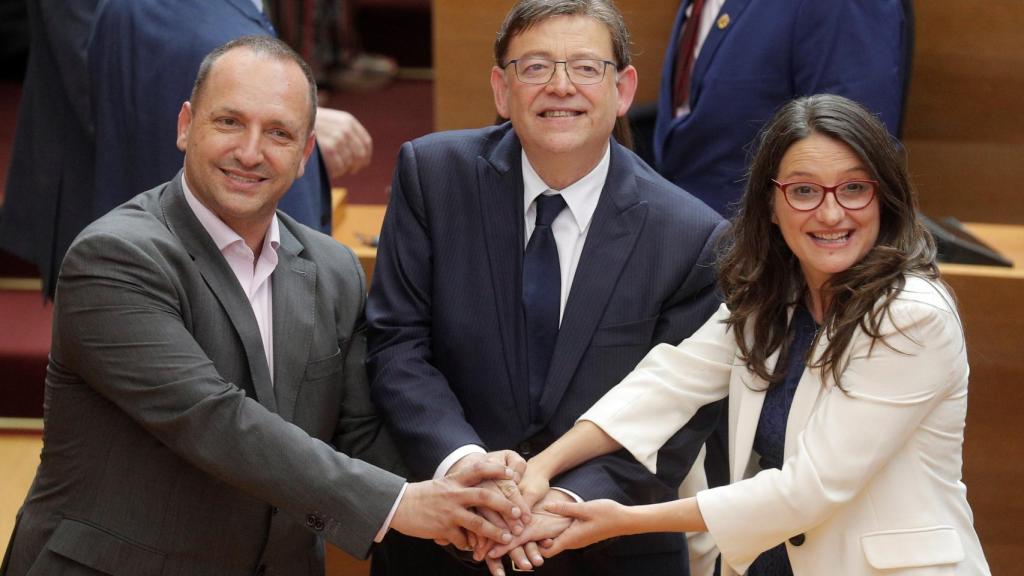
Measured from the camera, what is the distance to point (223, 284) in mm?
2307

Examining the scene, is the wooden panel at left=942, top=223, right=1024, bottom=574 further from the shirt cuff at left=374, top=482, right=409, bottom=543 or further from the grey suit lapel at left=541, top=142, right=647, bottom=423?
the shirt cuff at left=374, top=482, right=409, bottom=543

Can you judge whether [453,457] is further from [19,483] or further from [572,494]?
[19,483]

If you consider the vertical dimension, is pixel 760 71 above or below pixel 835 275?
above

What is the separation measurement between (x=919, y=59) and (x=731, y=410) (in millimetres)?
1830

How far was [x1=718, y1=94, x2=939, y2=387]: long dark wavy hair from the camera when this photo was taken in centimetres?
222

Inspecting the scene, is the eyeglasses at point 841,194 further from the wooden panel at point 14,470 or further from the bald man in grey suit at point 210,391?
the wooden panel at point 14,470

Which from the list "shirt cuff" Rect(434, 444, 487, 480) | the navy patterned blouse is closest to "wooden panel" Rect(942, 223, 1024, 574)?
the navy patterned blouse

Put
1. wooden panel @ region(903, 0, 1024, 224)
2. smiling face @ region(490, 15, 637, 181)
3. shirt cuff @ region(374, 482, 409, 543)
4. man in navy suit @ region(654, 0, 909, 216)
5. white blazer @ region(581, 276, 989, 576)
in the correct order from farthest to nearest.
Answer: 1. wooden panel @ region(903, 0, 1024, 224)
2. man in navy suit @ region(654, 0, 909, 216)
3. smiling face @ region(490, 15, 637, 181)
4. shirt cuff @ region(374, 482, 409, 543)
5. white blazer @ region(581, 276, 989, 576)

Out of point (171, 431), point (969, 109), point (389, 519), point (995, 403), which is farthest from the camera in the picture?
point (969, 109)

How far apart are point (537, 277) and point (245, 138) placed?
54 cm

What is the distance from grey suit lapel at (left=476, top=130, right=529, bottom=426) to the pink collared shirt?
37 cm

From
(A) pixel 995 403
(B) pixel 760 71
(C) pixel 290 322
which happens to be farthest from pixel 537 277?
(A) pixel 995 403

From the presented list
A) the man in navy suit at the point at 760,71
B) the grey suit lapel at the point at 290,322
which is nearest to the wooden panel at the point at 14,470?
the grey suit lapel at the point at 290,322

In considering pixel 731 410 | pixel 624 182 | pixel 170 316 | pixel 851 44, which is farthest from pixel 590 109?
pixel 851 44
